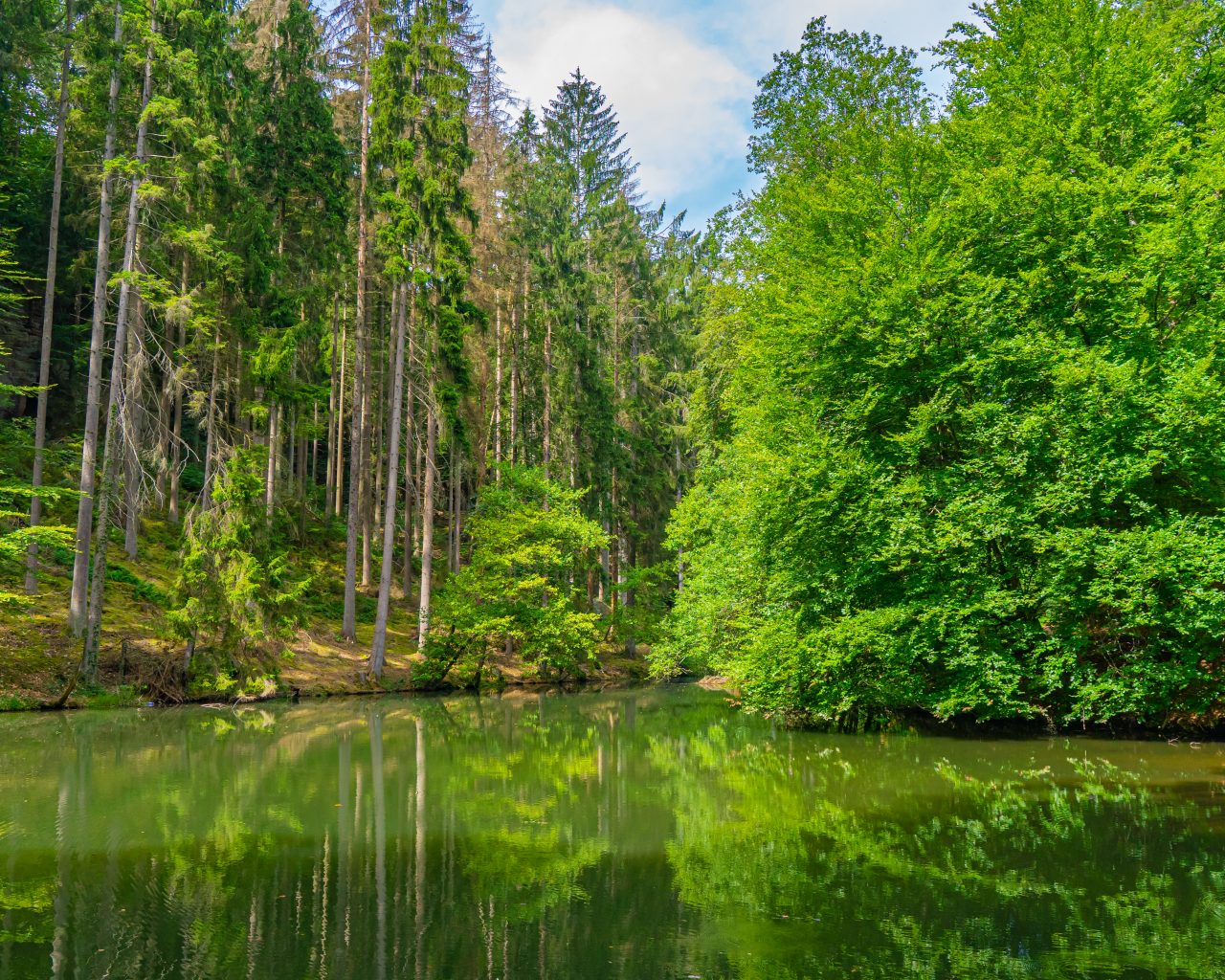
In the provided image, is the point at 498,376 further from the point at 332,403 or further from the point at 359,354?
the point at 359,354

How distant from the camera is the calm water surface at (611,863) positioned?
4.41 metres

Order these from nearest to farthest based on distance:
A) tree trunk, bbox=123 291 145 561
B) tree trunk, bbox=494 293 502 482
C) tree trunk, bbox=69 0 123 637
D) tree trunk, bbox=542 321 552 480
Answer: tree trunk, bbox=69 0 123 637, tree trunk, bbox=123 291 145 561, tree trunk, bbox=494 293 502 482, tree trunk, bbox=542 321 552 480

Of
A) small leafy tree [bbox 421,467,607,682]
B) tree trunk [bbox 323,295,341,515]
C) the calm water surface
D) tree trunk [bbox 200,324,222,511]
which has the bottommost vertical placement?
the calm water surface

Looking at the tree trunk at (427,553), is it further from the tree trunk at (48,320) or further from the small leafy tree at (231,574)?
the tree trunk at (48,320)

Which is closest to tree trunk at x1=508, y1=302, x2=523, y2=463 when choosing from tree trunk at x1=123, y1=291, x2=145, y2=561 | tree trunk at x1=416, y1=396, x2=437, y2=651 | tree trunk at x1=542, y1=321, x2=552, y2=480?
tree trunk at x1=542, y1=321, x2=552, y2=480

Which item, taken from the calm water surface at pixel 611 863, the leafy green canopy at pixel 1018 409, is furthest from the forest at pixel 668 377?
the calm water surface at pixel 611 863

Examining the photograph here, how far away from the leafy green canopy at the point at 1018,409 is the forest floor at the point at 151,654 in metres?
12.3

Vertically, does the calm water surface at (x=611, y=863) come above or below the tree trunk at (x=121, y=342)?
below

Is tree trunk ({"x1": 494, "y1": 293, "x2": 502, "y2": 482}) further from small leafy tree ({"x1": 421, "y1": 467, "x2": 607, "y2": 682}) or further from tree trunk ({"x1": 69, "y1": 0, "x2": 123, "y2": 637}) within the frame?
tree trunk ({"x1": 69, "y1": 0, "x2": 123, "y2": 637})

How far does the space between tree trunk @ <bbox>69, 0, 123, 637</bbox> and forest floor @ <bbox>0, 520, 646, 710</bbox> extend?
0.94 m

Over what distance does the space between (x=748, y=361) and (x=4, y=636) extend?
18692 mm

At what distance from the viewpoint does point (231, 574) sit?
19.0m

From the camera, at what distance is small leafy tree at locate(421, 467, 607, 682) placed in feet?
80.7

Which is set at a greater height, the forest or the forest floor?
the forest
